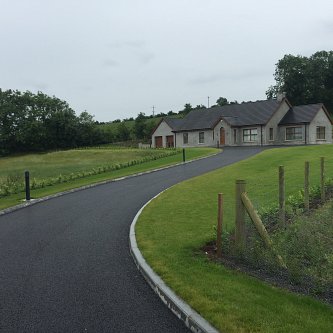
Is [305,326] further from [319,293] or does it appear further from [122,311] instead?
[122,311]

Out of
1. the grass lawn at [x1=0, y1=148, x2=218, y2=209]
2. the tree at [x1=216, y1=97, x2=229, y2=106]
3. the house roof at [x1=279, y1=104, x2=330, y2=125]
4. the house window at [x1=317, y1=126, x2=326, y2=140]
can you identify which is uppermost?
the tree at [x1=216, y1=97, x2=229, y2=106]

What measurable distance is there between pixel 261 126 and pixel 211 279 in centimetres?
4823

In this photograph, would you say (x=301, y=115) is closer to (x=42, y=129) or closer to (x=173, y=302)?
(x=42, y=129)

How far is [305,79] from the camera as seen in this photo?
95.1m

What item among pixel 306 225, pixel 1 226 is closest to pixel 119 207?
pixel 1 226

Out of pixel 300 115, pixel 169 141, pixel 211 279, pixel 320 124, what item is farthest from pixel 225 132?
pixel 211 279

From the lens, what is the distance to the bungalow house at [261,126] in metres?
53.6

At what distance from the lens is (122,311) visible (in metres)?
6.06

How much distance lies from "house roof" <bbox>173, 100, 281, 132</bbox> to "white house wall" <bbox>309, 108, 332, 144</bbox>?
4.97m

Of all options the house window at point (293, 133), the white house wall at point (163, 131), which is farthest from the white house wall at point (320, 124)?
the white house wall at point (163, 131)

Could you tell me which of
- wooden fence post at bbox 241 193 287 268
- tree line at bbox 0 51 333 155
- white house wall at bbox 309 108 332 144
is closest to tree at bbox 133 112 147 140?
tree line at bbox 0 51 333 155

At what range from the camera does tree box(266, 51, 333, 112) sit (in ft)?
312

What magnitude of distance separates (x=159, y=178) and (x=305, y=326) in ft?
62.9

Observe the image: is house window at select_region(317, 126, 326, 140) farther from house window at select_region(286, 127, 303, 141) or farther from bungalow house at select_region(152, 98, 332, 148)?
house window at select_region(286, 127, 303, 141)
